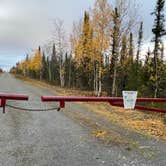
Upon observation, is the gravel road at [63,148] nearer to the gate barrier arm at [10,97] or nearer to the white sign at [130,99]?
the white sign at [130,99]

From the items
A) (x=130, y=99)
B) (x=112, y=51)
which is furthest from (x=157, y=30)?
(x=130, y=99)

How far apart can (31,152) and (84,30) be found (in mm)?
24066

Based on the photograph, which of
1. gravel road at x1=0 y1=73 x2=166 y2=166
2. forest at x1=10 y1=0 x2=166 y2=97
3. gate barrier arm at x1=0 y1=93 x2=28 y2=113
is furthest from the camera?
forest at x1=10 y1=0 x2=166 y2=97

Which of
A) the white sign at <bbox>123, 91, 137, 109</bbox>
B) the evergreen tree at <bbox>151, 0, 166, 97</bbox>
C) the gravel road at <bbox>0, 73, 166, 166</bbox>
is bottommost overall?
the gravel road at <bbox>0, 73, 166, 166</bbox>

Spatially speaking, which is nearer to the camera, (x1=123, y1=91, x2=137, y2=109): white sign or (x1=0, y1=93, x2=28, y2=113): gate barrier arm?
(x1=0, y1=93, x2=28, y2=113): gate barrier arm

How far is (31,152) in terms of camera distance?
6.03m

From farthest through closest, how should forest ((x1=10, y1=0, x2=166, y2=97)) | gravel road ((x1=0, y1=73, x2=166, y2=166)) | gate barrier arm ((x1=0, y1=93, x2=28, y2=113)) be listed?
1. forest ((x1=10, y1=0, x2=166, y2=97))
2. gravel road ((x1=0, y1=73, x2=166, y2=166))
3. gate barrier arm ((x1=0, y1=93, x2=28, y2=113))

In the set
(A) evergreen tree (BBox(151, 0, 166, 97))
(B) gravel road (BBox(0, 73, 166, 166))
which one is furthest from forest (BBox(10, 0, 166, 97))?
(B) gravel road (BBox(0, 73, 166, 166))

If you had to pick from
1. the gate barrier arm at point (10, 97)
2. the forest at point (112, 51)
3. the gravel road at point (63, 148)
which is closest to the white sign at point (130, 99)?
the gravel road at point (63, 148)

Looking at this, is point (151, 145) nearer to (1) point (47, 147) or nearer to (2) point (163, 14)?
(1) point (47, 147)

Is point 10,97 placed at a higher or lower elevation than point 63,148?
higher

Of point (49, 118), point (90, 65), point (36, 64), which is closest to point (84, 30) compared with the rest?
point (90, 65)

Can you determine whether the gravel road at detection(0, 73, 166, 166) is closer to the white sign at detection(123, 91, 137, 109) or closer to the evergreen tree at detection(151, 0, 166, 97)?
the white sign at detection(123, 91, 137, 109)

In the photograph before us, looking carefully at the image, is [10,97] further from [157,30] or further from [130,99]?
[157,30]
